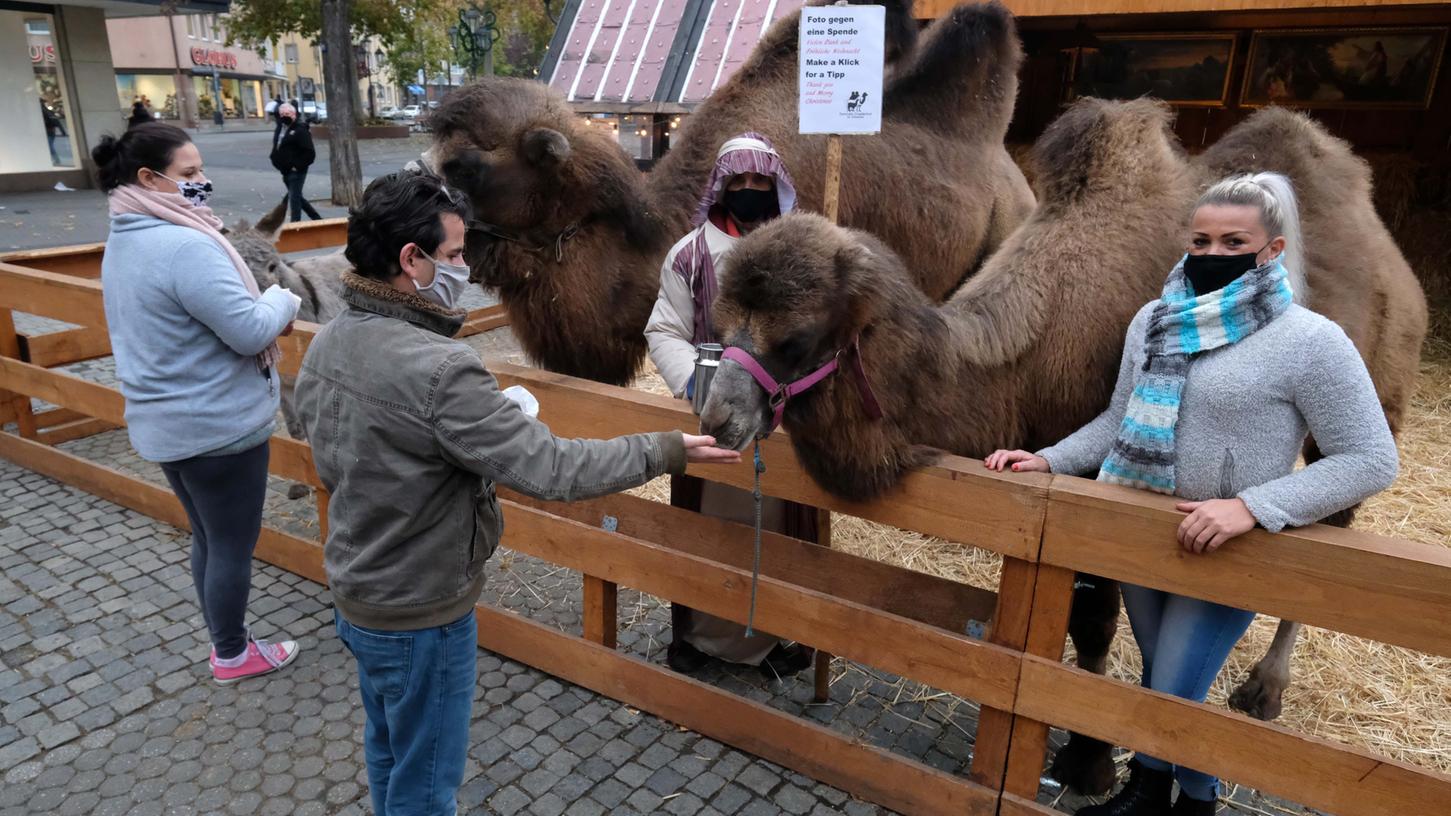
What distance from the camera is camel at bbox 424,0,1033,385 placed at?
4531mm

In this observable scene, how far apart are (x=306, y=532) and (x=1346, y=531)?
17.1 ft

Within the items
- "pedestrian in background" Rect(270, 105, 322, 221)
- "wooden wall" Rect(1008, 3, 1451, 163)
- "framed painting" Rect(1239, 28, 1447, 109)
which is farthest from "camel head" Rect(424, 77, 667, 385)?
"pedestrian in background" Rect(270, 105, 322, 221)

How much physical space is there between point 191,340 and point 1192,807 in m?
4.02

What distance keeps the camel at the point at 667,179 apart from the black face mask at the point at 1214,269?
270 centimetres

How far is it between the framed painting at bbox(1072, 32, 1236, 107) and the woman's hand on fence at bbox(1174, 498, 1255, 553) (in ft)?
25.5

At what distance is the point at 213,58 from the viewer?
58781mm

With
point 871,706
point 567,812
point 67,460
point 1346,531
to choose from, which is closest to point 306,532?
point 67,460

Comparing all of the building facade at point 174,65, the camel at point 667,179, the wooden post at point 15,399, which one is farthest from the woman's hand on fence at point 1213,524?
the building facade at point 174,65

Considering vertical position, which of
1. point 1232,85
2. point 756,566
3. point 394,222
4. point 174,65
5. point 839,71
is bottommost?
point 756,566

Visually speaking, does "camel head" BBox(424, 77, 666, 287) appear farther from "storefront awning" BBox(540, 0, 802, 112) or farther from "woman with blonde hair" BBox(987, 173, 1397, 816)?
"storefront awning" BBox(540, 0, 802, 112)

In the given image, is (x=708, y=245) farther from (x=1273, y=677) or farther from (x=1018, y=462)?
(x=1273, y=677)

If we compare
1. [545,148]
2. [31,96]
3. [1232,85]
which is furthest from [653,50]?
[31,96]

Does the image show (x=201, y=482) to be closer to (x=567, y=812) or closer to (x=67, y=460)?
(x=567, y=812)

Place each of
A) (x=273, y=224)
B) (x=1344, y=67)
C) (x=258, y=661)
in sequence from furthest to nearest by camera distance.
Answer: (x=1344, y=67), (x=273, y=224), (x=258, y=661)
